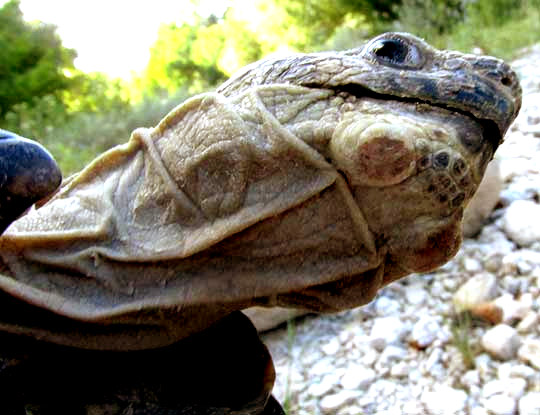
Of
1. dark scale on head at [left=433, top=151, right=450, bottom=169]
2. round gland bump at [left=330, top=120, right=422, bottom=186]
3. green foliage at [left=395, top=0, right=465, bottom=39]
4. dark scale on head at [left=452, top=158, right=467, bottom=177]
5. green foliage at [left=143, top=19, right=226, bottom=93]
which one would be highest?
round gland bump at [left=330, top=120, right=422, bottom=186]

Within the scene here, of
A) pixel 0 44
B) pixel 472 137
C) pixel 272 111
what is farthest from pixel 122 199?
pixel 0 44

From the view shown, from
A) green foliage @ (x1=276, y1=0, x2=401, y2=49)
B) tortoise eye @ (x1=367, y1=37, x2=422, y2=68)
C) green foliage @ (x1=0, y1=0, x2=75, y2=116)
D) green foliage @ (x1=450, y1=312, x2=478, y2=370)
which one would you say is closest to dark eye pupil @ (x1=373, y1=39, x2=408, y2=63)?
tortoise eye @ (x1=367, y1=37, x2=422, y2=68)

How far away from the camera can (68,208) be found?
925 mm

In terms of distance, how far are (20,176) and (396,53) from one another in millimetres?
500

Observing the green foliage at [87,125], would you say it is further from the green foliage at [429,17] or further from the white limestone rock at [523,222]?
the white limestone rock at [523,222]

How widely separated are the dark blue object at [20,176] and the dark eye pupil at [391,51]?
0.45 meters

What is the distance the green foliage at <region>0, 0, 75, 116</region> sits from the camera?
990 cm

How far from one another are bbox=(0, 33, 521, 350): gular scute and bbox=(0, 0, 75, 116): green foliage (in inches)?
353

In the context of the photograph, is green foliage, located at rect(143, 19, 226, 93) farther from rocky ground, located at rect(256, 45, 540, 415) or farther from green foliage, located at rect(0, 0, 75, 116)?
rocky ground, located at rect(256, 45, 540, 415)

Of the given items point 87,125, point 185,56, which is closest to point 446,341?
point 87,125

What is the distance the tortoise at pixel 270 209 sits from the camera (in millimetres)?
849

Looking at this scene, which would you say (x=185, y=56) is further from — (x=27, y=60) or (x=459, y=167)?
(x=459, y=167)

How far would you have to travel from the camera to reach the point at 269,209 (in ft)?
2.81

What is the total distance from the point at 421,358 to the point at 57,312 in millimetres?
2160
